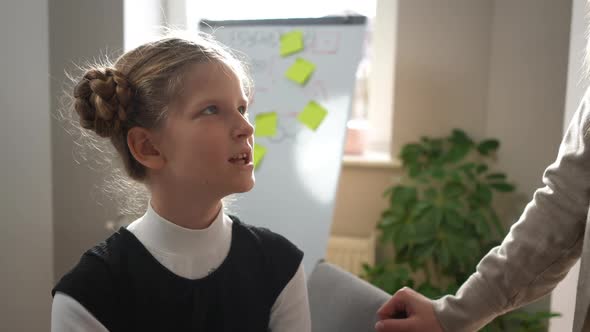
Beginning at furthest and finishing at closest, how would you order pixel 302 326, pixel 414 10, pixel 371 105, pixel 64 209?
pixel 371 105
pixel 414 10
pixel 64 209
pixel 302 326

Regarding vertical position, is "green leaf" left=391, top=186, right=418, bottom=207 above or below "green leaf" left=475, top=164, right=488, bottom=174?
below

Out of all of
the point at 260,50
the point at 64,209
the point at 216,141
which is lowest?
the point at 64,209

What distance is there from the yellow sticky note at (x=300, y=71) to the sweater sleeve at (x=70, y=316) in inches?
55.2

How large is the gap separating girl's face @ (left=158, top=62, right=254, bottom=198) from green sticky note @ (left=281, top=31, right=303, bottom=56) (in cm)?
120

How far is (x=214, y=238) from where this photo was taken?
0.98 m

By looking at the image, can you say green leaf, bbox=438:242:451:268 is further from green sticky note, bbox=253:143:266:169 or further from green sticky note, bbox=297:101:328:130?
green sticky note, bbox=253:143:266:169

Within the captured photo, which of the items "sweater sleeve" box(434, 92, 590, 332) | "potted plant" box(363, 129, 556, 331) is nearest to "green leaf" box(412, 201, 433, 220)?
"potted plant" box(363, 129, 556, 331)

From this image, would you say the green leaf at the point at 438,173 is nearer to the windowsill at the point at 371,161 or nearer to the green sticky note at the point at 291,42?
the windowsill at the point at 371,161

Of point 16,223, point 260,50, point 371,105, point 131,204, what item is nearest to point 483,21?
point 371,105

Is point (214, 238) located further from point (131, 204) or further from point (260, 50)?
point (260, 50)

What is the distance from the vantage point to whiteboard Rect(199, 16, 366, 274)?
2.01 metres

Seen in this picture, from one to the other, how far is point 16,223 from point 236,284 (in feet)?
2.95

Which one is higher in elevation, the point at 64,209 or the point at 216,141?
the point at 216,141

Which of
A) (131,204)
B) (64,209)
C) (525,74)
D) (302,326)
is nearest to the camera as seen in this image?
(302,326)
